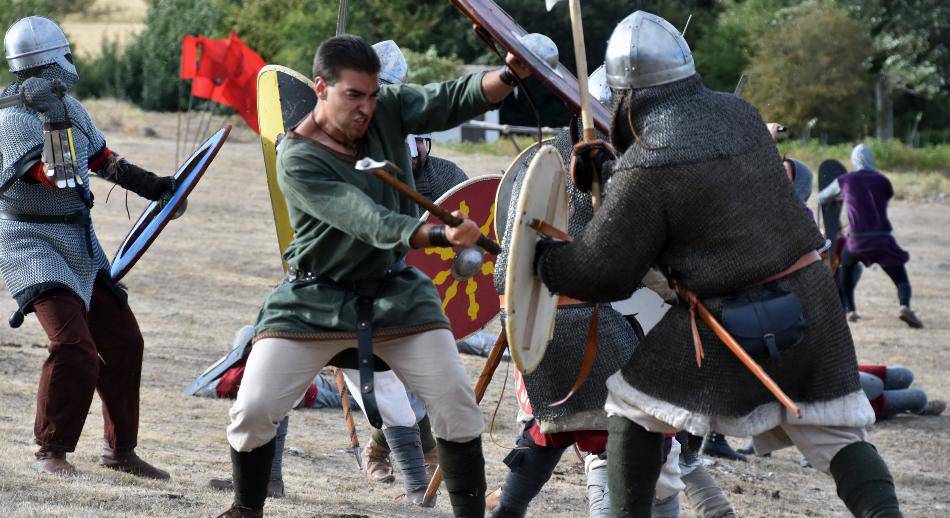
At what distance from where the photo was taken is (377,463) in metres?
5.74

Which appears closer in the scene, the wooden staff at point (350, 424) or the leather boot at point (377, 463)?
the wooden staff at point (350, 424)

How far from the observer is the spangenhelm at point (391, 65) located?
546 cm

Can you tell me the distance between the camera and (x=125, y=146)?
68.4 feet

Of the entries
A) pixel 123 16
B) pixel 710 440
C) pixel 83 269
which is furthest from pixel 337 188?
pixel 123 16

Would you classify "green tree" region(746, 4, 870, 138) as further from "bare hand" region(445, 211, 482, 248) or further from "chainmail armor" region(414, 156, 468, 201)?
"bare hand" region(445, 211, 482, 248)

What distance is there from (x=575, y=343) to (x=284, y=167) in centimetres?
108

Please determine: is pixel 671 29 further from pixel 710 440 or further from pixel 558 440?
pixel 710 440

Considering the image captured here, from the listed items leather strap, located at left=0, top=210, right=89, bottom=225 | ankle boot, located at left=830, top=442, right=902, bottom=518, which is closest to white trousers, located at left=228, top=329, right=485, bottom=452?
ankle boot, located at left=830, top=442, right=902, bottom=518

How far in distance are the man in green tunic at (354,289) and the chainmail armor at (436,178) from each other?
5.67 feet

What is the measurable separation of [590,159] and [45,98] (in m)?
2.22

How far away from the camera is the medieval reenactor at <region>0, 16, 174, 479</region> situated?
482cm

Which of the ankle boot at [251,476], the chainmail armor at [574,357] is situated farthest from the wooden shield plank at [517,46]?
the ankle boot at [251,476]

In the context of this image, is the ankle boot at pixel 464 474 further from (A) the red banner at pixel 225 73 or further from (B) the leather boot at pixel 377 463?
(A) the red banner at pixel 225 73

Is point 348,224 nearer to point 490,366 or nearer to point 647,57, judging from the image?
point 647,57
